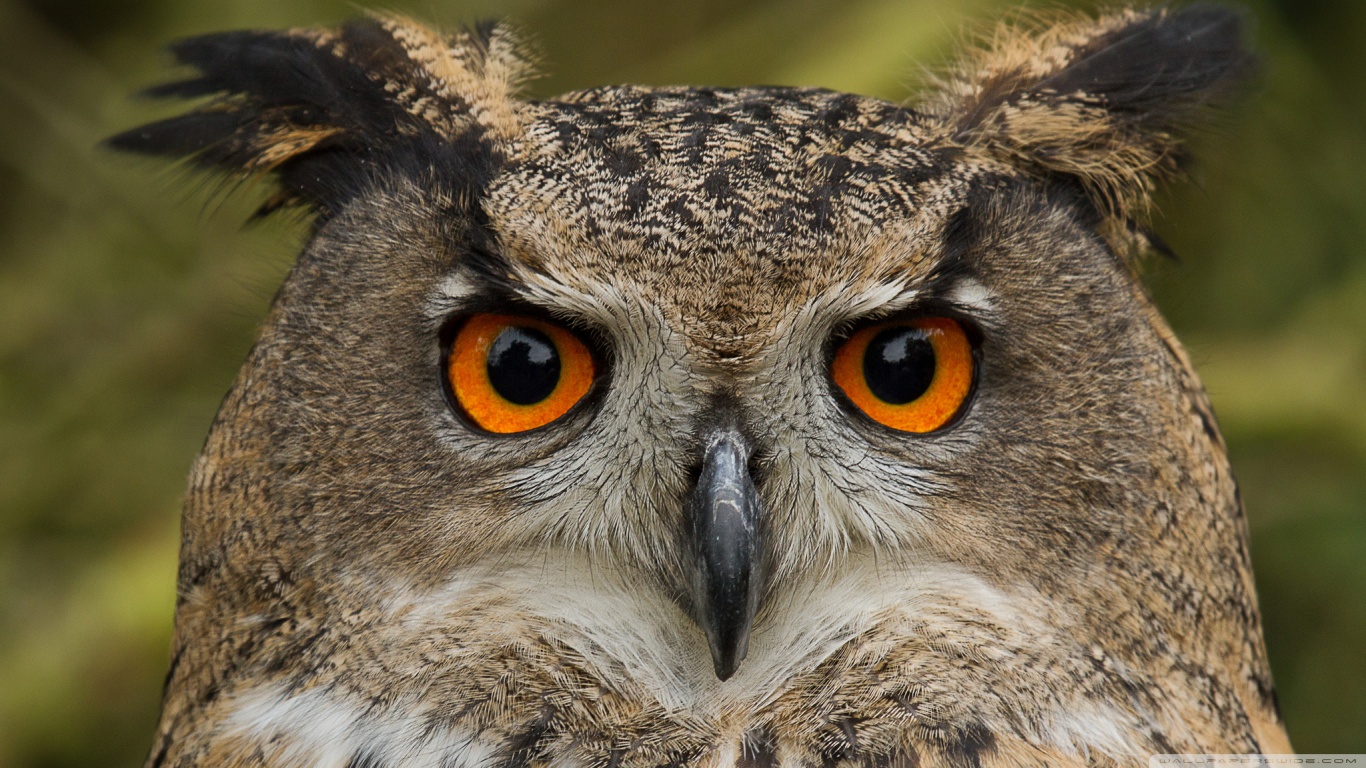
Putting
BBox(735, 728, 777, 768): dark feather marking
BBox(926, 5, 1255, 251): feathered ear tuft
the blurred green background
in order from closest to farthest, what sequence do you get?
BBox(735, 728, 777, 768): dark feather marking
BBox(926, 5, 1255, 251): feathered ear tuft
the blurred green background

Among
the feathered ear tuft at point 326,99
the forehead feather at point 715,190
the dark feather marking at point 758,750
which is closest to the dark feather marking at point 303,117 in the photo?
the feathered ear tuft at point 326,99

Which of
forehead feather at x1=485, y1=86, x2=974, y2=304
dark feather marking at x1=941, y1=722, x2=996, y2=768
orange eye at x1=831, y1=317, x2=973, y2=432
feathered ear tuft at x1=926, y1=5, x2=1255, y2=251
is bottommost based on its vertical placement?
dark feather marking at x1=941, y1=722, x2=996, y2=768

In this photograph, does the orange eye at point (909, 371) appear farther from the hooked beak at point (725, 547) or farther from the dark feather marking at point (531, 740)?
the dark feather marking at point (531, 740)

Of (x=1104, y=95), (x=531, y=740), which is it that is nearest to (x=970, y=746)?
(x=531, y=740)

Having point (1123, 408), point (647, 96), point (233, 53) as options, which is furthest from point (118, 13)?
point (1123, 408)

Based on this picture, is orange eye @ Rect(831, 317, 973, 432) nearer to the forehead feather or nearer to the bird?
the bird

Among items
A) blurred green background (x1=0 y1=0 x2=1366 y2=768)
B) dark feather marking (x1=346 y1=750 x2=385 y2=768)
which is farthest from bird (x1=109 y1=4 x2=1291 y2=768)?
blurred green background (x1=0 y1=0 x2=1366 y2=768)
